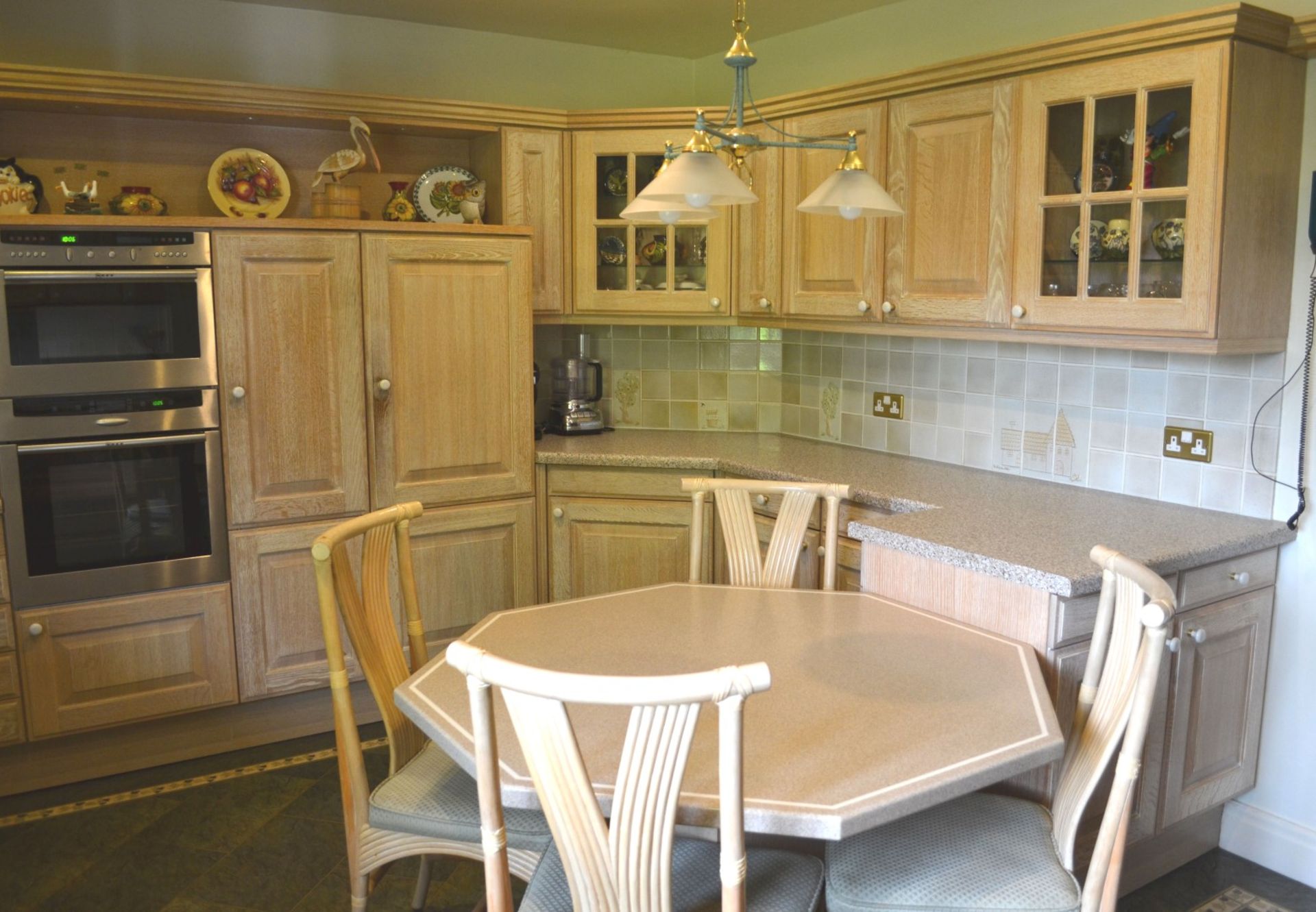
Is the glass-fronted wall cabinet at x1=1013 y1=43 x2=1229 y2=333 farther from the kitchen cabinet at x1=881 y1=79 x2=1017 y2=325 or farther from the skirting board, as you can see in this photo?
the skirting board

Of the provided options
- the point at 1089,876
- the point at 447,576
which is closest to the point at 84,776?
the point at 447,576

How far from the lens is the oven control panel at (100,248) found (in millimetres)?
2844

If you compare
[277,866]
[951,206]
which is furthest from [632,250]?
[277,866]

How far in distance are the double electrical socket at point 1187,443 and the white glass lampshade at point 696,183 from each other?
155 centimetres

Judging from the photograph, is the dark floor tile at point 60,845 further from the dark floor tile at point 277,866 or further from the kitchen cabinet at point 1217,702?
the kitchen cabinet at point 1217,702

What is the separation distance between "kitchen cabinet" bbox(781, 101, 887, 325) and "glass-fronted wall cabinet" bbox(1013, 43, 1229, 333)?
513mm

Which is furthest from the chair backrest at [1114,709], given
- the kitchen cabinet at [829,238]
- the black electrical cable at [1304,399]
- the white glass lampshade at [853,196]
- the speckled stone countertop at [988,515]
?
the kitchen cabinet at [829,238]

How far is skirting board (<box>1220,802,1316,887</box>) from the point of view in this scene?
2625 mm

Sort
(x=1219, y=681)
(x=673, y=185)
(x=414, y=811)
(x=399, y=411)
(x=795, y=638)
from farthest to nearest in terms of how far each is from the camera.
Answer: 1. (x=399, y=411)
2. (x=1219, y=681)
3. (x=795, y=638)
4. (x=414, y=811)
5. (x=673, y=185)

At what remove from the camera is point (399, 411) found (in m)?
3.36

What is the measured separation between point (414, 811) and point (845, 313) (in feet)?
6.70

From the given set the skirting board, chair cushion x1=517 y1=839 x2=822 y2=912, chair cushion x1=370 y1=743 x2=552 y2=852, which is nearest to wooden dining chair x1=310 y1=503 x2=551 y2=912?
chair cushion x1=370 y1=743 x2=552 y2=852

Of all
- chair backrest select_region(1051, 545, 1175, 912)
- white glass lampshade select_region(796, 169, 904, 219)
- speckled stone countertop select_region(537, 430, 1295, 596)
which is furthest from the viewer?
speckled stone countertop select_region(537, 430, 1295, 596)

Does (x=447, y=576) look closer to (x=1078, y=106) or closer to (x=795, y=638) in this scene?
(x=795, y=638)
